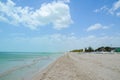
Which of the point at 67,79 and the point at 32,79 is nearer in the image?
the point at 67,79

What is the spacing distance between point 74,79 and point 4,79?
23.1ft

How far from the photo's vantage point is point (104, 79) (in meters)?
11.3

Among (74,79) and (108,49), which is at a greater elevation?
(108,49)

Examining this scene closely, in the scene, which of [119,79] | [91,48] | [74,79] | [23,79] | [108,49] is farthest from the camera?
[91,48]

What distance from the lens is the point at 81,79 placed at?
38.4ft

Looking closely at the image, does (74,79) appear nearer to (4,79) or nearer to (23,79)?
(23,79)

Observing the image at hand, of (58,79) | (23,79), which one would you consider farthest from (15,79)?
(58,79)

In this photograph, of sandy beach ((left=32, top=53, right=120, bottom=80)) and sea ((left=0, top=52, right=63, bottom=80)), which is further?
sea ((left=0, top=52, right=63, bottom=80))

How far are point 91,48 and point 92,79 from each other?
13779cm

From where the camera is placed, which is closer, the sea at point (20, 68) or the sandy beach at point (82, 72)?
the sandy beach at point (82, 72)

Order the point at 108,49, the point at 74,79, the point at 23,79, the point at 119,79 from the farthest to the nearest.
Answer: the point at 108,49, the point at 23,79, the point at 74,79, the point at 119,79

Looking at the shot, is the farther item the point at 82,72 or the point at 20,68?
the point at 20,68

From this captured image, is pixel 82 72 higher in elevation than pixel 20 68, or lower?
higher

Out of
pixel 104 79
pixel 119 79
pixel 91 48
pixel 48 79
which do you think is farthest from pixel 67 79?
pixel 91 48
